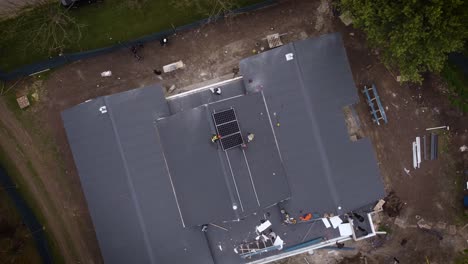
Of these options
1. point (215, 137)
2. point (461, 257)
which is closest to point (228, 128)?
point (215, 137)

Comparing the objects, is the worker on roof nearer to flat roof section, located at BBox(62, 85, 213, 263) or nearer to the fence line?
flat roof section, located at BBox(62, 85, 213, 263)

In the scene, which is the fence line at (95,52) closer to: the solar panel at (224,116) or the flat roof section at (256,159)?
the flat roof section at (256,159)

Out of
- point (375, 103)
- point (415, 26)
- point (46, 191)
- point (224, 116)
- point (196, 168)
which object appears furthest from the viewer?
point (46, 191)

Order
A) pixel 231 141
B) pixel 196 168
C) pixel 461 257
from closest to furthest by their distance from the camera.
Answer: pixel 231 141
pixel 196 168
pixel 461 257

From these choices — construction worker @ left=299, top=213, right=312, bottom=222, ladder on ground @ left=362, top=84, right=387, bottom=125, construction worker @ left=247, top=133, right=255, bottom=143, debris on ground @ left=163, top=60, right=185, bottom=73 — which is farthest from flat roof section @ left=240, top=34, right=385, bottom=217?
debris on ground @ left=163, top=60, right=185, bottom=73

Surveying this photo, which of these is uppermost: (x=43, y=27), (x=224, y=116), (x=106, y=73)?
(x=43, y=27)

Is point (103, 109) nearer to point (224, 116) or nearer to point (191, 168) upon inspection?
point (191, 168)

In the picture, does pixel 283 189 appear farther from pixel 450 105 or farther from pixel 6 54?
pixel 6 54
